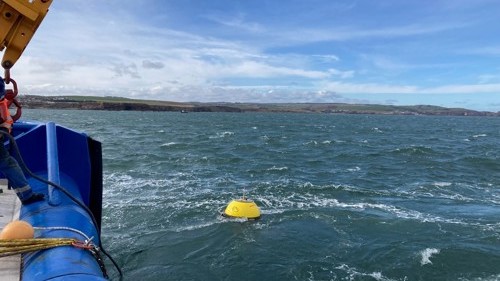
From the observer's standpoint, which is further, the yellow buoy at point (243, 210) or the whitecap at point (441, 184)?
the whitecap at point (441, 184)

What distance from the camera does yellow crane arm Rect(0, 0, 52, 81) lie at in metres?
5.80

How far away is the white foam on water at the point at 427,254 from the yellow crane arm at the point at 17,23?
37.8 ft

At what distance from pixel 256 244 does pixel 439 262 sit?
545cm

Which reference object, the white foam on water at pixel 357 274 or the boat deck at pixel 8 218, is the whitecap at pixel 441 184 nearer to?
the white foam on water at pixel 357 274

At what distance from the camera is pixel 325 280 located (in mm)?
11336

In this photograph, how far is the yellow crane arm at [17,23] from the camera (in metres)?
5.80

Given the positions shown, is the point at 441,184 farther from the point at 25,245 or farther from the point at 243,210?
the point at 25,245

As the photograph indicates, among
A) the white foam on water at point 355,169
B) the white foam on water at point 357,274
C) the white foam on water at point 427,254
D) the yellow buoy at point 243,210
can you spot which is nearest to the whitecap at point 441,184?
the white foam on water at point 355,169

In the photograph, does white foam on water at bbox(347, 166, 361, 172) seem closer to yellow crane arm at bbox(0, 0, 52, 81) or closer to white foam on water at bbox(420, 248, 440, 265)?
white foam on water at bbox(420, 248, 440, 265)

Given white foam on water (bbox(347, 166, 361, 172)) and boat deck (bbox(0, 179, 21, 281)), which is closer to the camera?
boat deck (bbox(0, 179, 21, 281))

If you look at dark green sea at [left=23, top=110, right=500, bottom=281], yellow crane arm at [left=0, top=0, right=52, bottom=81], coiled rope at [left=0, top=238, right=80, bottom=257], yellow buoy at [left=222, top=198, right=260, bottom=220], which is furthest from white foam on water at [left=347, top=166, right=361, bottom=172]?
coiled rope at [left=0, top=238, right=80, bottom=257]

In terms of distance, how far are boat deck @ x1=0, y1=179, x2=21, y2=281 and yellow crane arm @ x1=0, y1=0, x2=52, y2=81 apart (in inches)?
83.1

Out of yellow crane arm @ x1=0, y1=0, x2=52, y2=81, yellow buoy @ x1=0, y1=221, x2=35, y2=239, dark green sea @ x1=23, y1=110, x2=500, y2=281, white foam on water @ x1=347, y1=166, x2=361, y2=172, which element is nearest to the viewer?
yellow buoy @ x1=0, y1=221, x2=35, y2=239

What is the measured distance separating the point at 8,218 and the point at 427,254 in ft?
37.8
